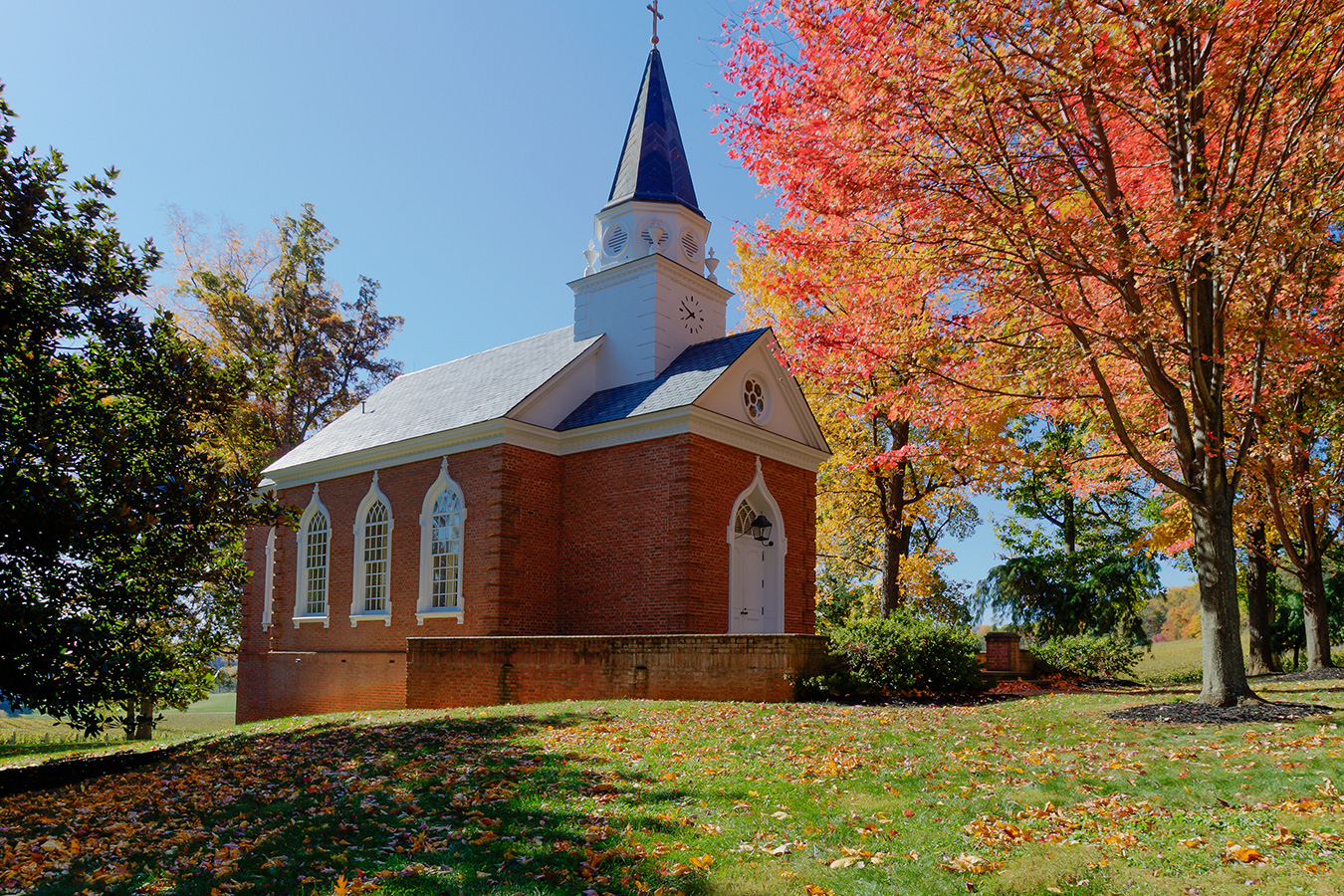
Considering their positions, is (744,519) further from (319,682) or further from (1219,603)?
(319,682)

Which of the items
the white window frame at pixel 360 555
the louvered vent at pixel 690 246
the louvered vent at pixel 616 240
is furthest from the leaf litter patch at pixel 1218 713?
the white window frame at pixel 360 555

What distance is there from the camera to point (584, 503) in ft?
61.5

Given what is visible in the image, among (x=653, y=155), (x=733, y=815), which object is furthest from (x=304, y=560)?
Result: (x=733, y=815)

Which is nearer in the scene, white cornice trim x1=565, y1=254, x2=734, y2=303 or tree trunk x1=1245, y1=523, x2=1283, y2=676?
tree trunk x1=1245, y1=523, x2=1283, y2=676

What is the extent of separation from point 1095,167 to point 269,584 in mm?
24327

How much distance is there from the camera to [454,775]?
7785 mm

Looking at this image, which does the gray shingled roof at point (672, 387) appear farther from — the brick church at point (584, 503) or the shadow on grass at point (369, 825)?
the shadow on grass at point (369, 825)

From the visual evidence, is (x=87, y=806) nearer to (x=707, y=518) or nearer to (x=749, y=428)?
(x=707, y=518)

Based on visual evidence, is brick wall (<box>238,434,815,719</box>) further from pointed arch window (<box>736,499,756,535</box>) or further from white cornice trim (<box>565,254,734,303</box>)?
white cornice trim (<box>565,254,734,303</box>)

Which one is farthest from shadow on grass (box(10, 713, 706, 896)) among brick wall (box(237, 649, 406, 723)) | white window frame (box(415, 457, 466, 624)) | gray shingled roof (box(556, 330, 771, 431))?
brick wall (box(237, 649, 406, 723))

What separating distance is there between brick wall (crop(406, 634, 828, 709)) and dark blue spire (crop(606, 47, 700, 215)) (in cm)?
1137

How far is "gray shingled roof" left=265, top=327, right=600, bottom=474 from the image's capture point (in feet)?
66.0

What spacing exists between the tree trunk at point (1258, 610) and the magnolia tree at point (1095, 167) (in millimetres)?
9271

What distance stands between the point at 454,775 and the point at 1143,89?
10461mm
